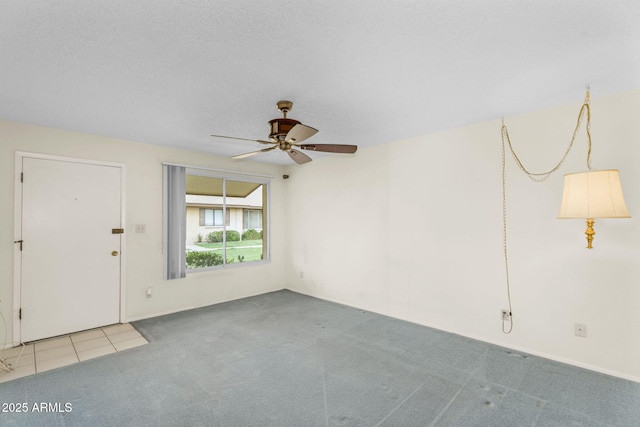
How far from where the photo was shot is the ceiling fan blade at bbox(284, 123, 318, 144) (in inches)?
93.4

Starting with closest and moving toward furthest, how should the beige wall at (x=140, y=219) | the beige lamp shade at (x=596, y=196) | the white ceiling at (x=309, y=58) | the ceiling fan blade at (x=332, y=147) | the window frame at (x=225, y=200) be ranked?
the white ceiling at (x=309, y=58) → the beige lamp shade at (x=596, y=196) → the ceiling fan blade at (x=332, y=147) → the beige wall at (x=140, y=219) → the window frame at (x=225, y=200)

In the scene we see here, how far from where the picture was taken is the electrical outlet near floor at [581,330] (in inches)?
105

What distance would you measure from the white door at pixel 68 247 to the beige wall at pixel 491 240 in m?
3.09

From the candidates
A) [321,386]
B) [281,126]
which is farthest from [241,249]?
[321,386]

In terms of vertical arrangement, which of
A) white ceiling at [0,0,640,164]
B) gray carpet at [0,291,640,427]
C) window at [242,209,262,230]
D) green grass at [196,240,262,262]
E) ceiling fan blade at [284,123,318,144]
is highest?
white ceiling at [0,0,640,164]

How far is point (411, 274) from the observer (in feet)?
12.8

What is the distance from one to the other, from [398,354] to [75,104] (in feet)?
12.8

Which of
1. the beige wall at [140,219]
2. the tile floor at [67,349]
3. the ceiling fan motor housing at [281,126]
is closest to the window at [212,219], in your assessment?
the beige wall at [140,219]

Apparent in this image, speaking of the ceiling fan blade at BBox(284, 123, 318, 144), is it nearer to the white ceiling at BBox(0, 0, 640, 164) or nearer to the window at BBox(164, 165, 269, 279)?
the white ceiling at BBox(0, 0, 640, 164)

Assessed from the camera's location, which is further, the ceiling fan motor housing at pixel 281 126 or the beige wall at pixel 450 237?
the ceiling fan motor housing at pixel 281 126

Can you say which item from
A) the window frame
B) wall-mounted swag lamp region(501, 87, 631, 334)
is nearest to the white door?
the window frame

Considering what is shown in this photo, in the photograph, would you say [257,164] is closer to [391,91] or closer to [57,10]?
[391,91]

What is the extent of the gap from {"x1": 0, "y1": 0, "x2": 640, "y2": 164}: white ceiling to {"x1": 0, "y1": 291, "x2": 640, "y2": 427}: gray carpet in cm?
241

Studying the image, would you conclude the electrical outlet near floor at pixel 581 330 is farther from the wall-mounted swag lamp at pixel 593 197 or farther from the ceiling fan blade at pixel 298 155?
the ceiling fan blade at pixel 298 155
